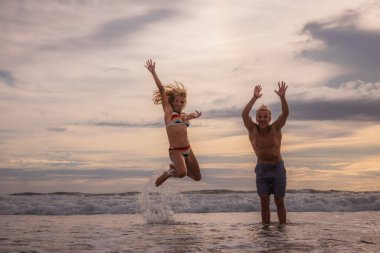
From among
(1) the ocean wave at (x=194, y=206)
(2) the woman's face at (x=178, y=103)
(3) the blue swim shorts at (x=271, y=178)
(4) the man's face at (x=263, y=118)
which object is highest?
(2) the woman's face at (x=178, y=103)

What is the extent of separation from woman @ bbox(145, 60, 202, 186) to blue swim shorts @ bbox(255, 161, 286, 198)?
1230 millimetres

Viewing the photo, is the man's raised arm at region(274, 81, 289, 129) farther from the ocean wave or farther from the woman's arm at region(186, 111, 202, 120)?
the ocean wave

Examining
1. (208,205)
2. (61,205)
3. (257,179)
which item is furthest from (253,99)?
(61,205)

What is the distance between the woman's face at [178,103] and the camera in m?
9.23

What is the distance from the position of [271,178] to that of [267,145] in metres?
0.69

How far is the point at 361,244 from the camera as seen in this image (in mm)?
6359

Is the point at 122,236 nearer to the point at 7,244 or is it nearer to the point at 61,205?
the point at 7,244

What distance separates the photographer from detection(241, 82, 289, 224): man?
9.09 m

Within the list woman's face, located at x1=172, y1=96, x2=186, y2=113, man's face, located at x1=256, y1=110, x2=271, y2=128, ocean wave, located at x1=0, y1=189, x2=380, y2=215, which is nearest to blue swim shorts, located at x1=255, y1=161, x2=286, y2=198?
man's face, located at x1=256, y1=110, x2=271, y2=128

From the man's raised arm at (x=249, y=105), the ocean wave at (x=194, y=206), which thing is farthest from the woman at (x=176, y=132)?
the ocean wave at (x=194, y=206)

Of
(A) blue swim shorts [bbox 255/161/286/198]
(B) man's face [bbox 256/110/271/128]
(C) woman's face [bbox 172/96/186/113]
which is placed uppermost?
(C) woman's face [bbox 172/96/186/113]

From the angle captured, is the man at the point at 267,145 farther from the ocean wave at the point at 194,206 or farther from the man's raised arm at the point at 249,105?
the ocean wave at the point at 194,206

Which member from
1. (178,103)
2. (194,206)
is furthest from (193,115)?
(194,206)

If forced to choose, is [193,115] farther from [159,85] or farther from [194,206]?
[194,206]
